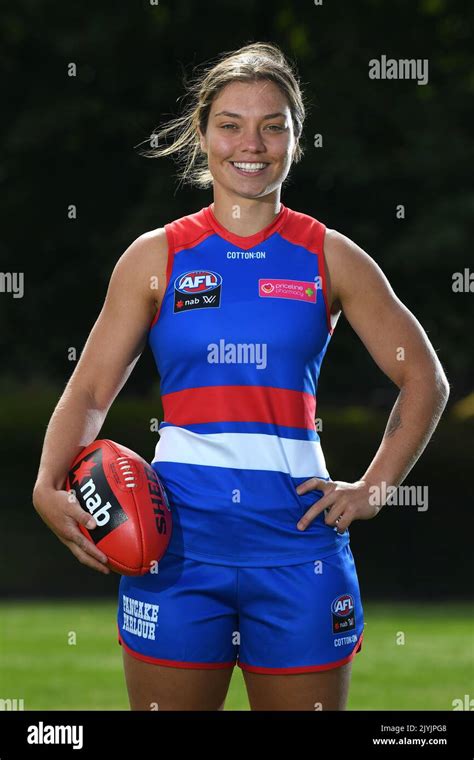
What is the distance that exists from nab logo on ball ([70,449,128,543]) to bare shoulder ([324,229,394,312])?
0.70 m

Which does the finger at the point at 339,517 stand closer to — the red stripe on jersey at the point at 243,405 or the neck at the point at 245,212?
the red stripe on jersey at the point at 243,405

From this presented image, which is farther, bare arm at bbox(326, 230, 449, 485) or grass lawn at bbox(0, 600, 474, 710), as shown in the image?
grass lawn at bbox(0, 600, 474, 710)

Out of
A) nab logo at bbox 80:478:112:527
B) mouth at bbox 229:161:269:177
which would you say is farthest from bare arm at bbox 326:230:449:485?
nab logo at bbox 80:478:112:527

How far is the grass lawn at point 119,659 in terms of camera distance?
7.09 metres

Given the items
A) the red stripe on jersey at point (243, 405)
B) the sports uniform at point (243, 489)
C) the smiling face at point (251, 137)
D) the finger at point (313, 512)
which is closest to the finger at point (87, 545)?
the sports uniform at point (243, 489)

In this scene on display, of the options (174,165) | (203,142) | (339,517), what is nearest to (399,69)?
(174,165)

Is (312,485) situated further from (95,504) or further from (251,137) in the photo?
(251,137)

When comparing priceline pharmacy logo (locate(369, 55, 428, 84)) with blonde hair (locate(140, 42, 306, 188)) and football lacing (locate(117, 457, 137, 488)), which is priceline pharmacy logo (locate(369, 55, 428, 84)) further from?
football lacing (locate(117, 457, 137, 488))

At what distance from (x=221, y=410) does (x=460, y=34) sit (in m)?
18.1

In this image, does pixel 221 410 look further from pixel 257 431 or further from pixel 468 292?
pixel 468 292

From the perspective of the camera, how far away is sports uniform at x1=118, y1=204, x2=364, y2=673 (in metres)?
2.81

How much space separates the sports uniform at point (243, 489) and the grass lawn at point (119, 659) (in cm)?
298

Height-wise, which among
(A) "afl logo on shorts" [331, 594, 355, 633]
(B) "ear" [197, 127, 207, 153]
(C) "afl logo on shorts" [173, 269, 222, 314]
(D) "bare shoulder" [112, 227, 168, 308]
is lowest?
(A) "afl logo on shorts" [331, 594, 355, 633]

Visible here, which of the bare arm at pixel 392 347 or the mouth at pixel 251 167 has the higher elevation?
the mouth at pixel 251 167
